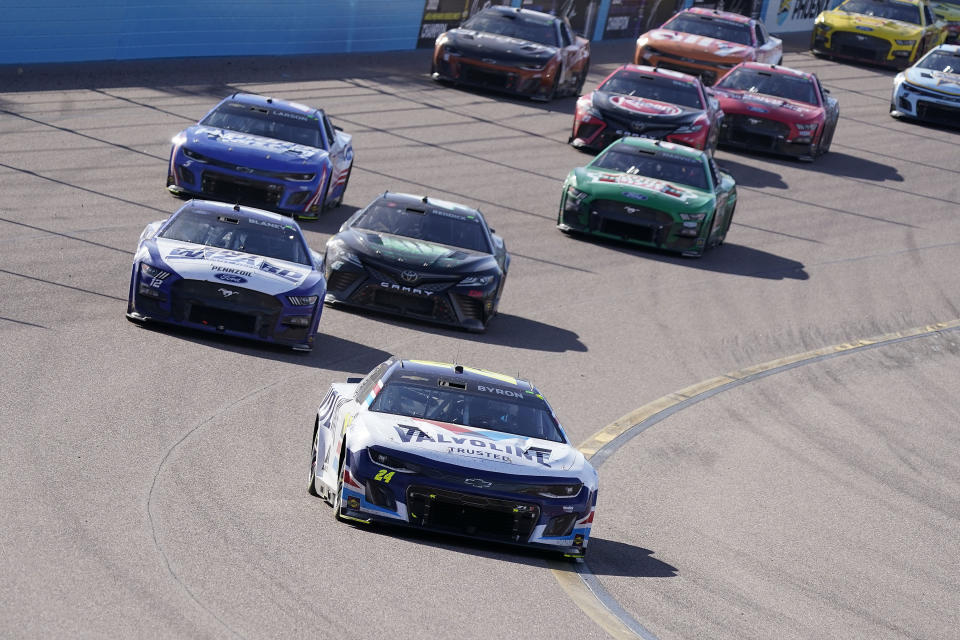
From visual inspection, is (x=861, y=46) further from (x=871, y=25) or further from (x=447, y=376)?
(x=447, y=376)

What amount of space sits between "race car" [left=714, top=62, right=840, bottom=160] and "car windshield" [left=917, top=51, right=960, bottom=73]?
5.60 m

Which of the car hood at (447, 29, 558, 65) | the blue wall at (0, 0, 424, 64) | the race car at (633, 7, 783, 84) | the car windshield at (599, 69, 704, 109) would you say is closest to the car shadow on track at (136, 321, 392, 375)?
the blue wall at (0, 0, 424, 64)

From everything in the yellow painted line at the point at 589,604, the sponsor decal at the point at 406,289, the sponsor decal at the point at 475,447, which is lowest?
the sponsor decal at the point at 406,289

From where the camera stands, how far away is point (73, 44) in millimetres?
26234

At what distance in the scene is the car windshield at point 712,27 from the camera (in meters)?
34.9

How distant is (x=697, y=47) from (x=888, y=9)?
30.3 ft

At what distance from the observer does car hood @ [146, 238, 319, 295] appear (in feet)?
48.2

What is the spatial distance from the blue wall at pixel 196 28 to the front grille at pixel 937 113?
10.4 m

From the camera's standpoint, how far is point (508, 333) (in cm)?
1720

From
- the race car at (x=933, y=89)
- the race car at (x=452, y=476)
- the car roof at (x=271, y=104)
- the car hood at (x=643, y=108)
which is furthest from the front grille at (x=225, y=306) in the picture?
the race car at (x=933, y=89)

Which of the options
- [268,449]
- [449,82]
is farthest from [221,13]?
[268,449]

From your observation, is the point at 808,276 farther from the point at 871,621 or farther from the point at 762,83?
the point at 871,621

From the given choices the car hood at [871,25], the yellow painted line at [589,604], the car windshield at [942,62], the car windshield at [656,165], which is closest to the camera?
the yellow painted line at [589,604]

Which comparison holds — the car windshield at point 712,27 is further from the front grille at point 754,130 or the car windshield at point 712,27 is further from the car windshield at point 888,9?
the car windshield at point 888,9
